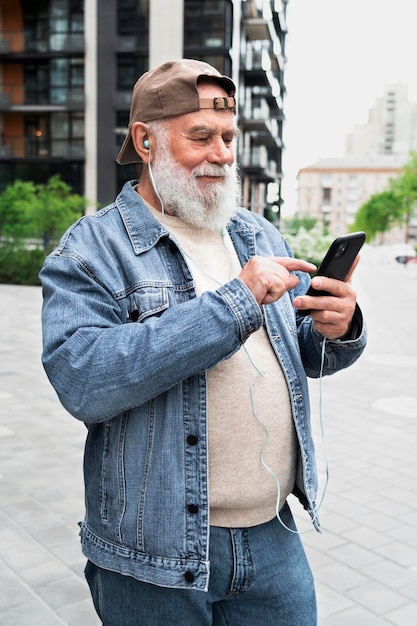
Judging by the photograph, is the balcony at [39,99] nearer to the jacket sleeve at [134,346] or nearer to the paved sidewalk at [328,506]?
the paved sidewalk at [328,506]

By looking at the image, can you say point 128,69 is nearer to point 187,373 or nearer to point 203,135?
point 203,135

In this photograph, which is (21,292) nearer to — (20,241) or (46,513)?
(20,241)

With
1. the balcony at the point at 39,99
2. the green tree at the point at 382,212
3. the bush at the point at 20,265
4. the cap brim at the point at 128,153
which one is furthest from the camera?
the green tree at the point at 382,212

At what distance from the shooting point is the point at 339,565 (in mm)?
3895

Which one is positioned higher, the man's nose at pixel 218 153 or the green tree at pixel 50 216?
the man's nose at pixel 218 153

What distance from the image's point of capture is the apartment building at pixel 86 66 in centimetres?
3275

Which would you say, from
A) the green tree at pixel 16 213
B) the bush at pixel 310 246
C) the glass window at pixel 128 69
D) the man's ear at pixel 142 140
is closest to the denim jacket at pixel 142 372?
the man's ear at pixel 142 140

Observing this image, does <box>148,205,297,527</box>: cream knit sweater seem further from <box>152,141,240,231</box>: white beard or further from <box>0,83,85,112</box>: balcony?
<box>0,83,85,112</box>: balcony

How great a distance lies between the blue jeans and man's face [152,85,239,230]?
843 millimetres

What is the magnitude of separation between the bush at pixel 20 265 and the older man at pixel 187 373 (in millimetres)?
18939

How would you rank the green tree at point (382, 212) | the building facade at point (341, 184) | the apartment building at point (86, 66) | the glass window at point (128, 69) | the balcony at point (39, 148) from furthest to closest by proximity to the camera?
1. the building facade at point (341, 184)
2. the green tree at point (382, 212)
3. the balcony at point (39, 148)
4. the glass window at point (128, 69)
5. the apartment building at point (86, 66)

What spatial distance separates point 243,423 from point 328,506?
3.29m

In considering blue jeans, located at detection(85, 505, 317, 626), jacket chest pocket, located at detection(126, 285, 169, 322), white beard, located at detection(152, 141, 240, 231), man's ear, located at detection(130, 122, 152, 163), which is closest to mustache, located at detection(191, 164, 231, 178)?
white beard, located at detection(152, 141, 240, 231)

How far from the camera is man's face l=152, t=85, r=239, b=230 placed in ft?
5.69
